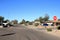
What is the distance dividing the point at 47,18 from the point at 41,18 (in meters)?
7.51

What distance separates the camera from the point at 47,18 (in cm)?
15175

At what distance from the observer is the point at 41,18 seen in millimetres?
146500
